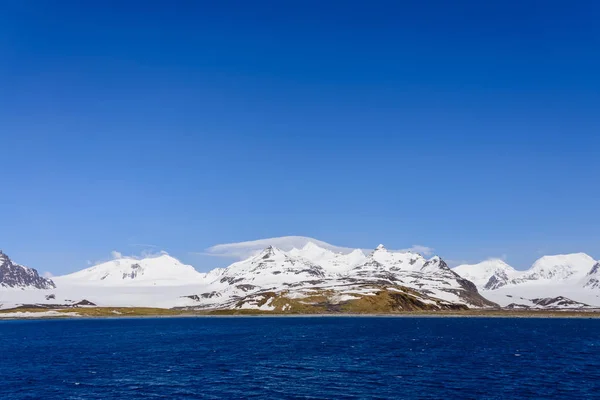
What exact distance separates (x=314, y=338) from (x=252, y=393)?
87.5 meters

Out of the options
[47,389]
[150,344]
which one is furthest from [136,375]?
[150,344]

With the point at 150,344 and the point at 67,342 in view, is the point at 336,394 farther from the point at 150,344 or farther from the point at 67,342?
the point at 67,342

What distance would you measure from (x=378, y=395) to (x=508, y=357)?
5311 centimetres

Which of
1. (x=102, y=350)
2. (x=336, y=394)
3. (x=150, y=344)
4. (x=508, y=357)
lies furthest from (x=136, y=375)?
(x=508, y=357)

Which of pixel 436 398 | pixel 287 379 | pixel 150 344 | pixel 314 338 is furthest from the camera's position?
pixel 314 338

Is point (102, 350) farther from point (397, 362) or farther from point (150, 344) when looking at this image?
point (397, 362)

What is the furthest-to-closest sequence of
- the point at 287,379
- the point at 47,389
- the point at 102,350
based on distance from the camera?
the point at 102,350
the point at 287,379
the point at 47,389

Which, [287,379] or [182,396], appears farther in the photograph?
[287,379]

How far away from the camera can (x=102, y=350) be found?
135 meters

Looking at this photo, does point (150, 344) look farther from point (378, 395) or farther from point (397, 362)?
point (378, 395)

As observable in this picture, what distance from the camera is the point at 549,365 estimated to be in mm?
103250

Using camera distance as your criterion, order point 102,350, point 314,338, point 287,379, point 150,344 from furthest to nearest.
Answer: point 314,338
point 150,344
point 102,350
point 287,379

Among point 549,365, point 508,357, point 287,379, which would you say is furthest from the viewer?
point 508,357

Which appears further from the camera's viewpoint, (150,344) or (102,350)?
(150,344)
